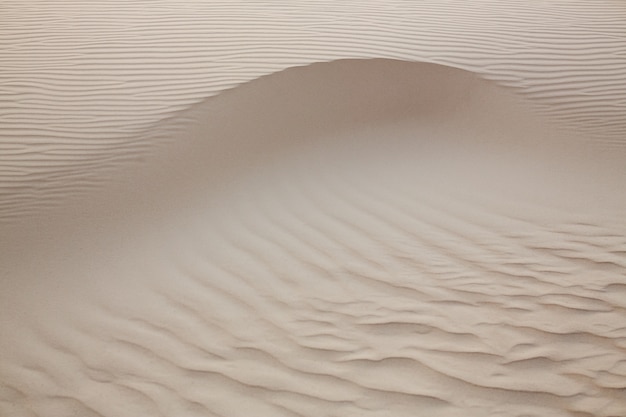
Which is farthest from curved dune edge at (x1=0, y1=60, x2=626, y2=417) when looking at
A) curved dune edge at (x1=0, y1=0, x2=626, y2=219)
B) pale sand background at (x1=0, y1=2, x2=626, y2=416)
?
curved dune edge at (x1=0, y1=0, x2=626, y2=219)

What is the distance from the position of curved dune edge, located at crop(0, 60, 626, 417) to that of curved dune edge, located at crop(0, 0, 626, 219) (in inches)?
7.0

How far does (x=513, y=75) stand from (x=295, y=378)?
10.1ft

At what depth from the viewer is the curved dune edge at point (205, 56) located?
4098 mm

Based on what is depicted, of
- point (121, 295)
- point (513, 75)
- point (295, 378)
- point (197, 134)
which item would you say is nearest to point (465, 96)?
point (513, 75)

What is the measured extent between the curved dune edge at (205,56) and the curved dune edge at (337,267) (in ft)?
0.59

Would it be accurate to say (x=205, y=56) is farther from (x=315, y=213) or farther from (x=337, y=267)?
(x=337, y=267)

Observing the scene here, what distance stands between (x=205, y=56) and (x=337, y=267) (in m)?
2.02

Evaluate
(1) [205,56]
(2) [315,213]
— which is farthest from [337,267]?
(1) [205,56]

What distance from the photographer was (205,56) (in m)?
4.57

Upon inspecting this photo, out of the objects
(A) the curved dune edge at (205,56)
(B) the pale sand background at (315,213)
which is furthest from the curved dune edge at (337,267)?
(A) the curved dune edge at (205,56)

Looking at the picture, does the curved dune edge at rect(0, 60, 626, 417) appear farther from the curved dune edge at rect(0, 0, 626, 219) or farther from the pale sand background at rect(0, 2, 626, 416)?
the curved dune edge at rect(0, 0, 626, 219)

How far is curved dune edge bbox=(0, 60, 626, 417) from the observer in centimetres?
317

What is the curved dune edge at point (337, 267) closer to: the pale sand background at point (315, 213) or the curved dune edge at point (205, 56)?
the pale sand background at point (315, 213)

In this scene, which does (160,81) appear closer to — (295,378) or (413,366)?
(295,378)
